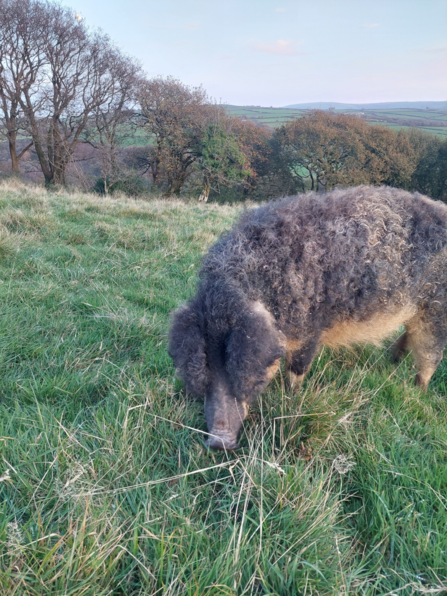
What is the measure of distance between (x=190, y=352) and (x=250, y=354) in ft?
1.45

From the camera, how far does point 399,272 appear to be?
341 cm

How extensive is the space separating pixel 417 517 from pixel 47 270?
5294 millimetres

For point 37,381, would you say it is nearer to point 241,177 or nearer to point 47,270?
point 47,270

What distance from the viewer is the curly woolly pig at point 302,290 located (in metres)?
2.78

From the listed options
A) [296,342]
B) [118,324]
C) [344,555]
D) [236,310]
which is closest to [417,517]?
[344,555]

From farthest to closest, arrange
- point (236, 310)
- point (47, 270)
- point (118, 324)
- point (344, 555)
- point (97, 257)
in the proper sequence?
point (97, 257) < point (47, 270) < point (118, 324) < point (236, 310) < point (344, 555)

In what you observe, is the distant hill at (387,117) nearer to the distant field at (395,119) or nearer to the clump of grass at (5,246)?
the distant field at (395,119)

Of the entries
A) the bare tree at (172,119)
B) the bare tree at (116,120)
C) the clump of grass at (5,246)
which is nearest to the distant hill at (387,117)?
the bare tree at (172,119)

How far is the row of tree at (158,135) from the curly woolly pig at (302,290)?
22372mm

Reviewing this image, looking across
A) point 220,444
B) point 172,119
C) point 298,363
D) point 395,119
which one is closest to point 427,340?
point 298,363

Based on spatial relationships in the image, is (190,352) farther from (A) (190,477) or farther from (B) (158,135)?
(B) (158,135)

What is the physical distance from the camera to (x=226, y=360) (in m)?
Answer: 2.81

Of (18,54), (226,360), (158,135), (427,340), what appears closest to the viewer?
(226,360)

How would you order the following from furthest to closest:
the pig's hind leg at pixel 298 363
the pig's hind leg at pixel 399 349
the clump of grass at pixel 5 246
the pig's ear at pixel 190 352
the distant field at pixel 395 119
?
1. the distant field at pixel 395 119
2. the clump of grass at pixel 5 246
3. the pig's hind leg at pixel 399 349
4. the pig's hind leg at pixel 298 363
5. the pig's ear at pixel 190 352
